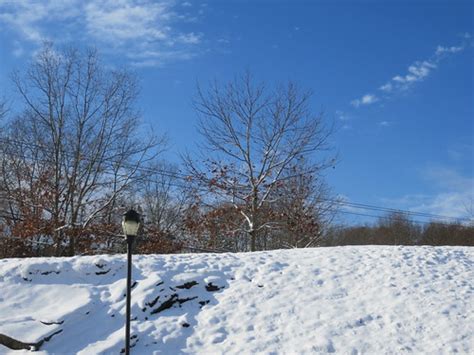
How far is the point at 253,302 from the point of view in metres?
9.16

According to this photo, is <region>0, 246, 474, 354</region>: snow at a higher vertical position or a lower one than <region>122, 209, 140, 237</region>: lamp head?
lower

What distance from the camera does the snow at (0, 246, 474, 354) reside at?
793 cm

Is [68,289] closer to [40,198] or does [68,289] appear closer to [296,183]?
[40,198]

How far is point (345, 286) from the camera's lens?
969cm

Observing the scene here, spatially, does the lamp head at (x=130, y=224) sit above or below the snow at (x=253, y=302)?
above

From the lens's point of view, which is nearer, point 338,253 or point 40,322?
point 40,322

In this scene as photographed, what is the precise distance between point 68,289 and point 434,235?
3718 centimetres

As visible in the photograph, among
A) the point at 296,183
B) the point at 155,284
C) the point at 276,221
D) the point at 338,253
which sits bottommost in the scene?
the point at 155,284

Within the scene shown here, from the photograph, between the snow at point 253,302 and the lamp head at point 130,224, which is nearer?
the snow at point 253,302

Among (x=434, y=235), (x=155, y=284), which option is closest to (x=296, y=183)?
(x=155, y=284)

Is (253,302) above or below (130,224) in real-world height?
below

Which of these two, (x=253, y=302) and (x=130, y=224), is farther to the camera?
(x=253, y=302)

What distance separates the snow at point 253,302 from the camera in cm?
793

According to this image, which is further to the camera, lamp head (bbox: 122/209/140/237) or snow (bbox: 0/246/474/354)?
lamp head (bbox: 122/209/140/237)
